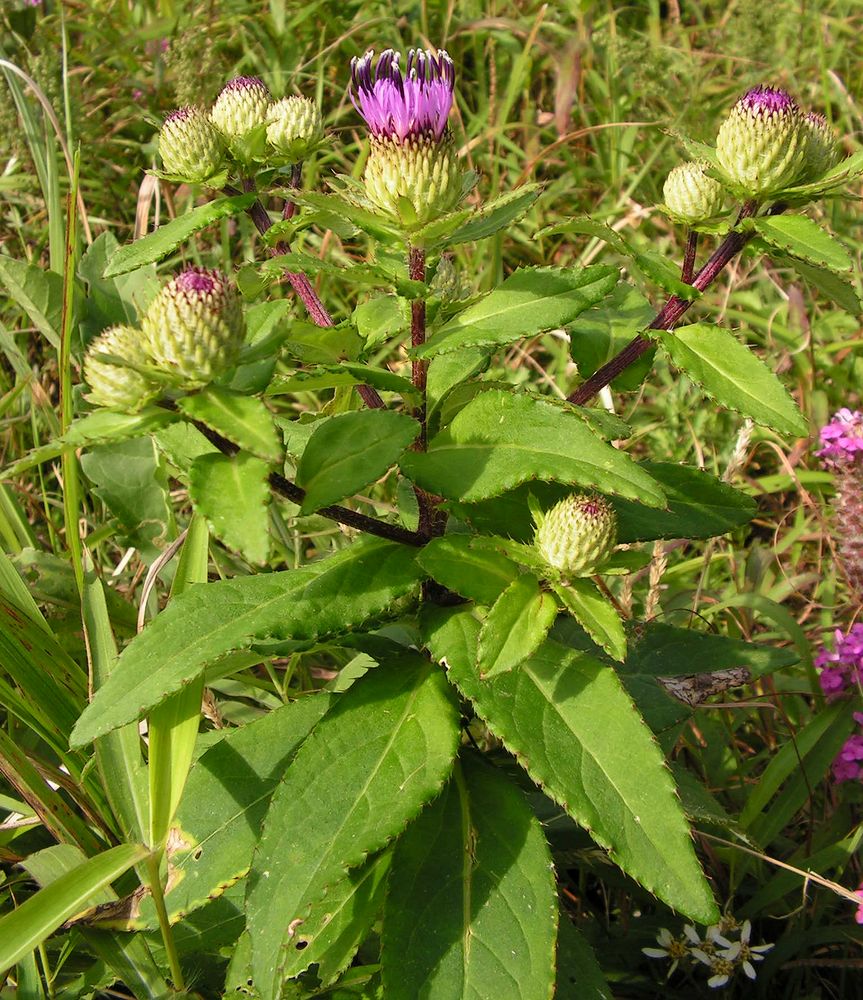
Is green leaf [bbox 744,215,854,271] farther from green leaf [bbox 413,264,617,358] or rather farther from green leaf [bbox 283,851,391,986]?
green leaf [bbox 283,851,391,986]

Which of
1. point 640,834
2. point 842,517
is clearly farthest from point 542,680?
point 842,517

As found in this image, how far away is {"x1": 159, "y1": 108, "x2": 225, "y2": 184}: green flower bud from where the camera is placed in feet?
7.41

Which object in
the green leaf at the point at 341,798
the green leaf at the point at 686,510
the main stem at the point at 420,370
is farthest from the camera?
the green leaf at the point at 686,510

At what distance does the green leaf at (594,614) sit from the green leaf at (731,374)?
1.46ft

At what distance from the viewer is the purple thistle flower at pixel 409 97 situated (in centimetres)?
194

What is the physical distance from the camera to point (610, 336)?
2359 millimetres

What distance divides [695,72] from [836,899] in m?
4.22

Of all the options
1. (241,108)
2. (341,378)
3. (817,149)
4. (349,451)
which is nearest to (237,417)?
(349,451)

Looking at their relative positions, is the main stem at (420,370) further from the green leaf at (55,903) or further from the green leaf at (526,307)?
the green leaf at (55,903)

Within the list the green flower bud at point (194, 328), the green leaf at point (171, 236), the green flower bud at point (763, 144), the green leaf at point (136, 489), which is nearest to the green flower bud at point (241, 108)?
the green leaf at point (171, 236)

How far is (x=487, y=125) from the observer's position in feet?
17.2

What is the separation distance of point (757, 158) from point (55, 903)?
6.56 ft

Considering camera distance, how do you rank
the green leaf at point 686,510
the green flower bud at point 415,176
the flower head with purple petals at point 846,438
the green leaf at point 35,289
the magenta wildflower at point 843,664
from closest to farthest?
the green flower bud at point 415,176 < the green leaf at point 686,510 < the magenta wildflower at point 843,664 < the flower head with purple petals at point 846,438 < the green leaf at point 35,289

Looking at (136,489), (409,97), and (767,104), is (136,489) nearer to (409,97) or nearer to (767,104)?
(409,97)
